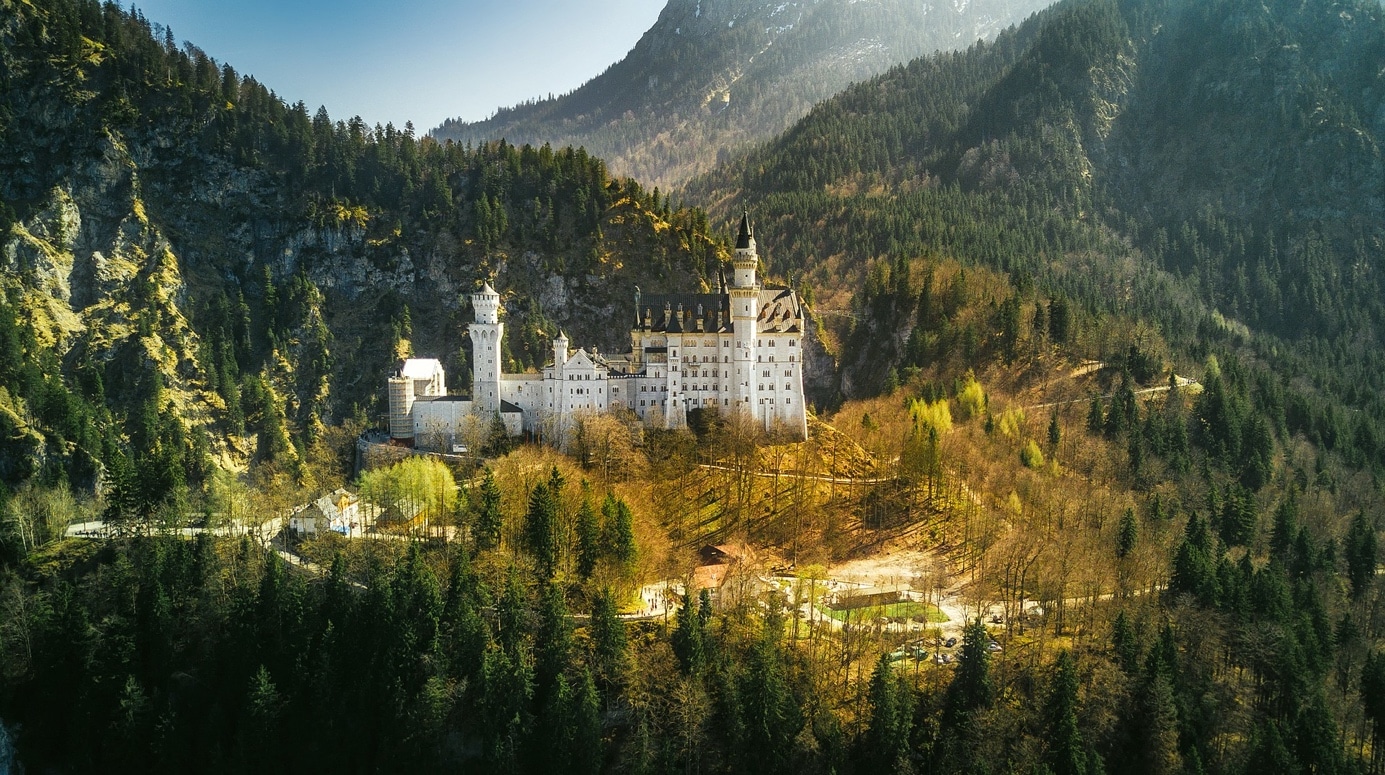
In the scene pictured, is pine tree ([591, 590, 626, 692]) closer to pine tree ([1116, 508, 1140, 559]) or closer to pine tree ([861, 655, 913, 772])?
pine tree ([861, 655, 913, 772])

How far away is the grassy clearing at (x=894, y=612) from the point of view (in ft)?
219

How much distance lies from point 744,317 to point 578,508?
2582cm

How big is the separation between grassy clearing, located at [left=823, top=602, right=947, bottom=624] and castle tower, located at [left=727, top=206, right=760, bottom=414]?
26182mm

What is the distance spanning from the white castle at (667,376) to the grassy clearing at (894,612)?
25.6 meters

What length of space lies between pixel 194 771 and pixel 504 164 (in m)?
103

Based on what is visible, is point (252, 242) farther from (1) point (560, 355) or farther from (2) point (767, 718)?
(2) point (767, 718)

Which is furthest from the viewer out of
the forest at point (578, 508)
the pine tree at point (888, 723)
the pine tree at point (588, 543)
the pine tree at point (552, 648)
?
the pine tree at point (588, 543)

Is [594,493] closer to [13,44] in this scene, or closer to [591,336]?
[591,336]

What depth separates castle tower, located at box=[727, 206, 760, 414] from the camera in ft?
292

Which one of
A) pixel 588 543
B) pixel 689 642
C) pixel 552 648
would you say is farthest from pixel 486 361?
pixel 689 642

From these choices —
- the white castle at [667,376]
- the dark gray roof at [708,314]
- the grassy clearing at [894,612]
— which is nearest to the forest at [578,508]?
the grassy clearing at [894,612]

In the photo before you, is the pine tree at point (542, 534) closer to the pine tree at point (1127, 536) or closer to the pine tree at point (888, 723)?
the pine tree at point (888, 723)

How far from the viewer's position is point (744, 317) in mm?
89750

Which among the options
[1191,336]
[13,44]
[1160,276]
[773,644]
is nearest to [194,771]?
[773,644]
